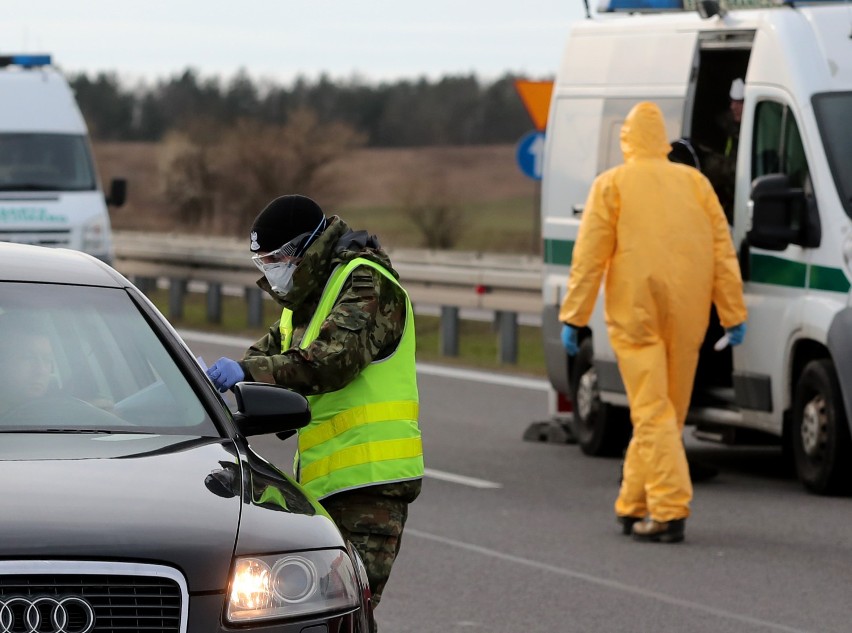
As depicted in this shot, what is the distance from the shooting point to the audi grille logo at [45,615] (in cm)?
410

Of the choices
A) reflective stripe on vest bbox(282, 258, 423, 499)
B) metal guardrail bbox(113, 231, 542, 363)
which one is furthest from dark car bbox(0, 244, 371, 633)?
metal guardrail bbox(113, 231, 542, 363)

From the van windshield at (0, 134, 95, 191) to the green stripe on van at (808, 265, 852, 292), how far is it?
13.2 m

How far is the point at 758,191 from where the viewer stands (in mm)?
10586

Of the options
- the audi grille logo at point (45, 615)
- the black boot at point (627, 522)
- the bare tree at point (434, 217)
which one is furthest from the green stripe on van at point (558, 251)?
the bare tree at point (434, 217)

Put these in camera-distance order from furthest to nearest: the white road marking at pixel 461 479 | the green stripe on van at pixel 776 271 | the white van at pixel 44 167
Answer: the white van at pixel 44 167, the white road marking at pixel 461 479, the green stripe on van at pixel 776 271

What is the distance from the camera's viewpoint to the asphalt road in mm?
7746

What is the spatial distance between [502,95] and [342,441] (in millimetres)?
91501

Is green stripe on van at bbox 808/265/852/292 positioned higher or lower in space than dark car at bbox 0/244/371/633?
lower

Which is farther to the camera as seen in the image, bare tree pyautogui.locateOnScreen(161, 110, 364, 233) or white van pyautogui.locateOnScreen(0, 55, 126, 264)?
bare tree pyautogui.locateOnScreen(161, 110, 364, 233)

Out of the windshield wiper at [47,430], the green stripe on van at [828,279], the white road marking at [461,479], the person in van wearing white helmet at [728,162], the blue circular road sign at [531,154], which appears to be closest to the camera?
the windshield wiper at [47,430]

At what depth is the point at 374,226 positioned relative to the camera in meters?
67.9

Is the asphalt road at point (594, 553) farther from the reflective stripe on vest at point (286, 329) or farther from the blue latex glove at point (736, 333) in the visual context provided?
the reflective stripe on vest at point (286, 329)

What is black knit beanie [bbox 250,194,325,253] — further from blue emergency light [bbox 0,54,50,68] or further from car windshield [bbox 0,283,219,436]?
blue emergency light [bbox 0,54,50,68]

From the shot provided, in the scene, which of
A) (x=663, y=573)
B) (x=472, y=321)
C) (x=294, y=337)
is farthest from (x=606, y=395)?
(x=472, y=321)
